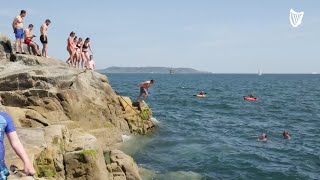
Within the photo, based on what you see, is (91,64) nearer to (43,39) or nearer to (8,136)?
(43,39)

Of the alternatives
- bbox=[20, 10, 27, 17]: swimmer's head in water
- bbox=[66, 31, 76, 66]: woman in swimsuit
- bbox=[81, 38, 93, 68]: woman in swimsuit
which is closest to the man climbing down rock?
bbox=[20, 10, 27, 17]: swimmer's head in water

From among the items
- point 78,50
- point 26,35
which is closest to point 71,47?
point 78,50

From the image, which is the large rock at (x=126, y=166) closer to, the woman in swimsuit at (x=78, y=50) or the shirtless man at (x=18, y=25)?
the shirtless man at (x=18, y=25)

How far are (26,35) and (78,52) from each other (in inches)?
141

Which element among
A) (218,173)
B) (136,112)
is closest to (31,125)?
(218,173)

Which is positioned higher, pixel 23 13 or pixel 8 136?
pixel 23 13

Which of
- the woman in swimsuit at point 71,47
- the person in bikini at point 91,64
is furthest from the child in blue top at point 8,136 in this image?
the person in bikini at point 91,64

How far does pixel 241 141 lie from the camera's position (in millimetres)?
25234

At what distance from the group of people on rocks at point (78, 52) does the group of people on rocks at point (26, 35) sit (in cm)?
153

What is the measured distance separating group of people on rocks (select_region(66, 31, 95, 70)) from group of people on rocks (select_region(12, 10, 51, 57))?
1532 millimetres

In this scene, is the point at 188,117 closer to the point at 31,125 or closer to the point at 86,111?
the point at 86,111

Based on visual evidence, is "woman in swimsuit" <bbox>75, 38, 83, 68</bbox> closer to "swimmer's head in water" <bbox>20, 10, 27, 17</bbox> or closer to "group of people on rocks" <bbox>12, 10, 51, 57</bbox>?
"group of people on rocks" <bbox>12, 10, 51, 57</bbox>

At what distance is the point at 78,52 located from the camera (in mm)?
24500

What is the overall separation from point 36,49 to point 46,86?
194 inches
